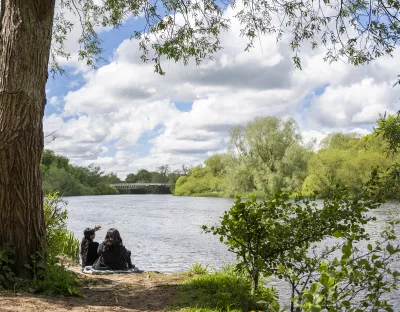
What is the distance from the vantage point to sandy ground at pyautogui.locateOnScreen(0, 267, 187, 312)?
6043 mm

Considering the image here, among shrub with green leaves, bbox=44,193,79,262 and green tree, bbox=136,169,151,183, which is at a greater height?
green tree, bbox=136,169,151,183

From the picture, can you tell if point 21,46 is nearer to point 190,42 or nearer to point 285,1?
point 190,42

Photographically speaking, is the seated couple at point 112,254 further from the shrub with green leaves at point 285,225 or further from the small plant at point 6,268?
the shrub with green leaves at point 285,225

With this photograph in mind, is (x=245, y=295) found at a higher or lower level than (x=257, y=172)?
lower

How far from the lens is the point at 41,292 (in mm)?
6773

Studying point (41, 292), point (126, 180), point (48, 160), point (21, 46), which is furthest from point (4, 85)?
point (126, 180)

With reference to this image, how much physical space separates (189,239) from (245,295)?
12.1 m

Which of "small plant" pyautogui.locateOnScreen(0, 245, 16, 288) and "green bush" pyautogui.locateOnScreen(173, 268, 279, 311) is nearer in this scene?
"green bush" pyautogui.locateOnScreen(173, 268, 279, 311)

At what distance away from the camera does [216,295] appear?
22.4 ft

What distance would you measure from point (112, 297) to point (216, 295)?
1.58 meters

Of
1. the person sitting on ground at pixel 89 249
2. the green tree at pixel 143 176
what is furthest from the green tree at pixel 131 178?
the person sitting on ground at pixel 89 249

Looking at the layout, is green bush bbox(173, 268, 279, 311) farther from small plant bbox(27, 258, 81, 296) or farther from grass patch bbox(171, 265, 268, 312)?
small plant bbox(27, 258, 81, 296)

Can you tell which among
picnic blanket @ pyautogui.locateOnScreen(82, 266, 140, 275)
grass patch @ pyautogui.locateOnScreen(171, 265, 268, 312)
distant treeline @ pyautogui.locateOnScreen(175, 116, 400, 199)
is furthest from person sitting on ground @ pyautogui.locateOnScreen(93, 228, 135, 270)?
distant treeline @ pyautogui.locateOnScreen(175, 116, 400, 199)

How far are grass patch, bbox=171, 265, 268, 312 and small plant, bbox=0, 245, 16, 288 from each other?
2382 mm
